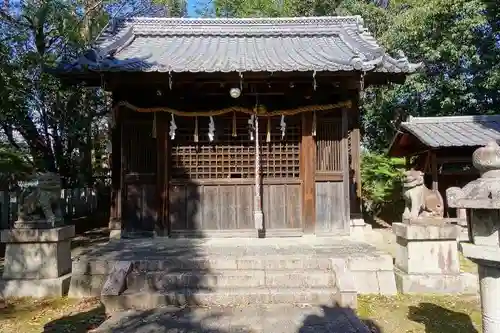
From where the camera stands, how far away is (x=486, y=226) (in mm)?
3400

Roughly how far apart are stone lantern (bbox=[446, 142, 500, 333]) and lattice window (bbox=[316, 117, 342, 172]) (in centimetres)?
602

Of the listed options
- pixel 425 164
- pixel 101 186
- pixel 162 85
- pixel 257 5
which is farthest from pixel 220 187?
pixel 257 5

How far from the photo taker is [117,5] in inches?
773

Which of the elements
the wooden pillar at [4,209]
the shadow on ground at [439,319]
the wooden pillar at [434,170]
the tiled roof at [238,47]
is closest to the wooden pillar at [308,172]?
the tiled roof at [238,47]

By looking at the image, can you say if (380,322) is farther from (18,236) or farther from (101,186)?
(101,186)

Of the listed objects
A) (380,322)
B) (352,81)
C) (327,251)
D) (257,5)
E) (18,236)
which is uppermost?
(257,5)

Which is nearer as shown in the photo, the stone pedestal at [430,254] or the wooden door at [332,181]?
the stone pedestal at [430,254]

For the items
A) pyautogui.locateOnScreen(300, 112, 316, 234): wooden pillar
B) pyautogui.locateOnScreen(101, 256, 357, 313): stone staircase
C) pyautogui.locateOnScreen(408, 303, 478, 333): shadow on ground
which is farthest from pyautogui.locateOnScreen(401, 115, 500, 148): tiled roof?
pyautogui.locateOnScreen(101, 256, 357, 313): stone staircase

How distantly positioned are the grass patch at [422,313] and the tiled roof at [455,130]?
7736mm

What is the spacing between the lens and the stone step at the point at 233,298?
6043mm

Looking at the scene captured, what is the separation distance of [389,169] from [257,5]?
15212 mm

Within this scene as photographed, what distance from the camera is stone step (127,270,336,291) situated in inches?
255

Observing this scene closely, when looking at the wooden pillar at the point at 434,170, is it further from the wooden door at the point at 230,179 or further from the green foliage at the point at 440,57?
the wooden door at the point at 230,179

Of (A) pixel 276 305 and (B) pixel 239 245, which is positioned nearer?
(A) pixel 276 305
